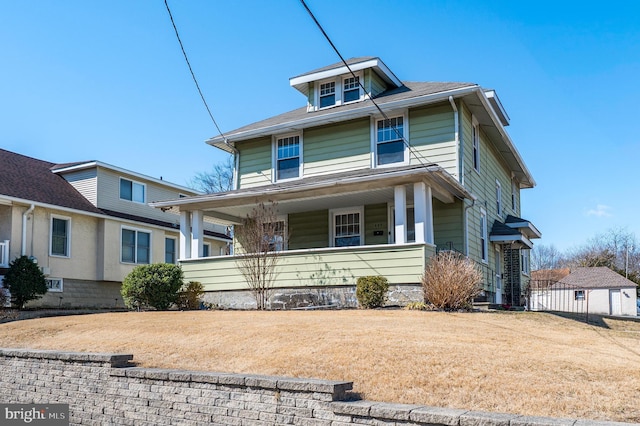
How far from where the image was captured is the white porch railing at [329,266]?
13.7 meters

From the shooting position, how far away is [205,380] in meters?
6.61

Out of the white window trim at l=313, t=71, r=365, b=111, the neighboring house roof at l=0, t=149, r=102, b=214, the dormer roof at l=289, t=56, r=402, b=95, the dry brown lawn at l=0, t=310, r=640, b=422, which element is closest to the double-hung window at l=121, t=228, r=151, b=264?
the neighboring house roof at l=0, t=149, r=102, b=214

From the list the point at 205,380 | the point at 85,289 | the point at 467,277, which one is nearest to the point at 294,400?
the point at 205,380

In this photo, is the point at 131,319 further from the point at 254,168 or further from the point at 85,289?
the point at 85,289

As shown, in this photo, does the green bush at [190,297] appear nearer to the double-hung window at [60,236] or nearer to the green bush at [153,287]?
the green bush at [153,287]

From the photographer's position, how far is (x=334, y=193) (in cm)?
1536

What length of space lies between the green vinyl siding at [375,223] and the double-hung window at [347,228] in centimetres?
22

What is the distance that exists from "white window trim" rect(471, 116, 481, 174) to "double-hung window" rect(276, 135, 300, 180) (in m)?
5.32

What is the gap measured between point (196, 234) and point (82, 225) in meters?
7.16

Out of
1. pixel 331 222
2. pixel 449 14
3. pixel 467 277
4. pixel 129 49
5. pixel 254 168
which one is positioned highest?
pixel 449 14

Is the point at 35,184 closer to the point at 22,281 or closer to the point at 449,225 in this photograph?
the point at 22,281

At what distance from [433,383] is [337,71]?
1374 centimetres

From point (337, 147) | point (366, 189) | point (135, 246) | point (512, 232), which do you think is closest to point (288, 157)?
point (337, 147)

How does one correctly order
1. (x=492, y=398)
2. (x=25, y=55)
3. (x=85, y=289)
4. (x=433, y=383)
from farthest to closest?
1. (x=85, y=289)
2. (x=25, y=55)
3. (x=433, y=383)
4. (x=492, y=398)
